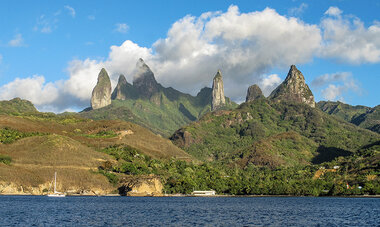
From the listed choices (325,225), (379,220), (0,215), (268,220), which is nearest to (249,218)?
(268,220)

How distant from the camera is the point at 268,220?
110625 millimetres

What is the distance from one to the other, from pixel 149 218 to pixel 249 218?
81.3 ft

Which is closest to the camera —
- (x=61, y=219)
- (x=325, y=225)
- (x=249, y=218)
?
(x=325, y=225)

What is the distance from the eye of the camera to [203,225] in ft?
321

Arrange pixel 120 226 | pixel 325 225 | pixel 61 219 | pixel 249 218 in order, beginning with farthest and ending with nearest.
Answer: pixel 249 218 → pixel 61 219 → pixel 325 225 → pixel 120 226

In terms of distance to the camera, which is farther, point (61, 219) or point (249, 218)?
point (249, 218)

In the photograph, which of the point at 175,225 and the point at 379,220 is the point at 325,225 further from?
the point at 175,225

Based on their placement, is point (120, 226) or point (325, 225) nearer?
point (120, 226)

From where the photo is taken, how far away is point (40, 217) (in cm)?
11088

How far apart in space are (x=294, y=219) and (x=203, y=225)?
28.2m

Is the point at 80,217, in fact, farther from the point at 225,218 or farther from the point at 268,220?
the point at 268,220

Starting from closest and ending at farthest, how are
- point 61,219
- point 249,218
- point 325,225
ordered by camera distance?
1. point 325,225
2. point 61,219
3. point 249,218

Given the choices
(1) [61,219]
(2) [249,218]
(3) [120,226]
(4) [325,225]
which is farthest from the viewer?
(2) [249,218]

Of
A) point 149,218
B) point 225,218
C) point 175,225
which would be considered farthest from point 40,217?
point 225,218
